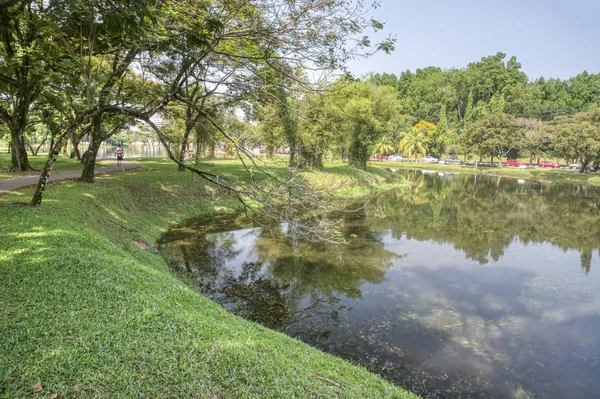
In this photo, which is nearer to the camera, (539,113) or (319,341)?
(319,341)

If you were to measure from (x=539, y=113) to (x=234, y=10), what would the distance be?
84.6 meters

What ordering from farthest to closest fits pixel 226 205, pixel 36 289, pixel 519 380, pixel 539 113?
1. pixel 539 113
2. pixel 226 205
3. pixel 519 380
4. pixel 36 289

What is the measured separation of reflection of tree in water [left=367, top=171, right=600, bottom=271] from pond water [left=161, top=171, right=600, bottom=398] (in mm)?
191

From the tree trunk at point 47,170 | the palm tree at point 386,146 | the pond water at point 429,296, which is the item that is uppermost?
the palm tree at point 386,146

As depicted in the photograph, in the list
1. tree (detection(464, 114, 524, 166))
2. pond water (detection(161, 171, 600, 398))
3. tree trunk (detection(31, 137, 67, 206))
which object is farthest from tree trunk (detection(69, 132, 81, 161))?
tree (detection(464, 114, 524, 166))

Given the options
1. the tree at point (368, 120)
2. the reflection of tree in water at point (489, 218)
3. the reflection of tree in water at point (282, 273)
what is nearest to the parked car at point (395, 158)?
the tree at point (368, 120)

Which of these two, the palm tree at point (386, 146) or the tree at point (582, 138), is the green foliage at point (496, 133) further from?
the palm tree at point (386, 146)

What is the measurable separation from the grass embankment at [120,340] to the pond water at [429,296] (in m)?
1.77

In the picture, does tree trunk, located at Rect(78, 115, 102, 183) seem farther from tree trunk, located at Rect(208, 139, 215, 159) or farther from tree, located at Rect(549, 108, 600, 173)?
tree, located at Rect(549, 108, 600, 173)

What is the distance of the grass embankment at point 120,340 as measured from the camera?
3.84m

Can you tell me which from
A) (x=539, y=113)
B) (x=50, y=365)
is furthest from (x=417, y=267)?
(x=539, y=113)

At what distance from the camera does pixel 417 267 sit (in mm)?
12680

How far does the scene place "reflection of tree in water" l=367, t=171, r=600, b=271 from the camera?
1691 cm

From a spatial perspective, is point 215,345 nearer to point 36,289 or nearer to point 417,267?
point 36,289
